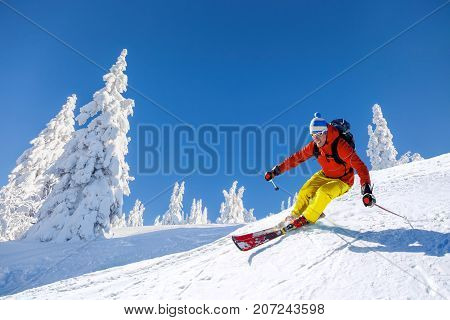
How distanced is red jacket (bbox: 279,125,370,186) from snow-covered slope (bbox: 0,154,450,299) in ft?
2.81

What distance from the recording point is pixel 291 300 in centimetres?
407

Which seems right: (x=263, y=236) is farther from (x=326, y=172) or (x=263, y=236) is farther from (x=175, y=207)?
(x=175, y=207)

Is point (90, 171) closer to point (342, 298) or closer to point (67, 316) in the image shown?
point (67, 316)

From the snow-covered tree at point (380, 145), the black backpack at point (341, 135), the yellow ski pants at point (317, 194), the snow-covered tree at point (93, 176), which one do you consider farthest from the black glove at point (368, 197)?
the snow-covered tree at point (380, 145)

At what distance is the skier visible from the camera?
609cm

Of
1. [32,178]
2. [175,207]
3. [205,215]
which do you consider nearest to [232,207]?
[175,207]

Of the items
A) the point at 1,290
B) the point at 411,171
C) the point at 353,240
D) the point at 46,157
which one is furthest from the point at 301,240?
the point at 46,157

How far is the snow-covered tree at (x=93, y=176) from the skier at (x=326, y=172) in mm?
14020

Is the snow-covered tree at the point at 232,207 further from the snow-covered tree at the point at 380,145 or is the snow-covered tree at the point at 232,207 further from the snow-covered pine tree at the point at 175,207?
the snow-covered tree at the point at 380,145

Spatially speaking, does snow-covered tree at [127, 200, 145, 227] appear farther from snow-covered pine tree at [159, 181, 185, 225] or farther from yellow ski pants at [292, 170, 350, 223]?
yellow ski pants at [292, 170, 350, 223]

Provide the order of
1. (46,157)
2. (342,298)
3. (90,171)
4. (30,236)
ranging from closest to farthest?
(342,298) → (30,236) → (90,171) → (46,157)

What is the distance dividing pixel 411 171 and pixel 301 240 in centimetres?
532

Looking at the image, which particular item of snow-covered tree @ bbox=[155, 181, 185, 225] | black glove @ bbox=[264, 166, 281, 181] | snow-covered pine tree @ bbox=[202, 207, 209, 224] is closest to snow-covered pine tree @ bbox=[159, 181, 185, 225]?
snow-covered tree @ bbox=[155, 181, 185, 225]

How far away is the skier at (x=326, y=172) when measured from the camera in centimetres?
609
